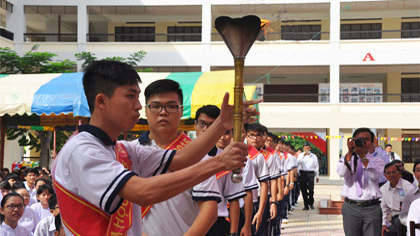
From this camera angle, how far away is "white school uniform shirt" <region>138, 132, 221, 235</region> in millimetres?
3660

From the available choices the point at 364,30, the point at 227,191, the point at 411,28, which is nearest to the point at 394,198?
the point at 227,191

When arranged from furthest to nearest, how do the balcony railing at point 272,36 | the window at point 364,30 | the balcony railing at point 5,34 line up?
the window at point 364,30
the balcony railing at point 272,36
the balcony railing at point 5,34

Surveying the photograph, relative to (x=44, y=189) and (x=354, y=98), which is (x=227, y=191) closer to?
(x=44, y=189)

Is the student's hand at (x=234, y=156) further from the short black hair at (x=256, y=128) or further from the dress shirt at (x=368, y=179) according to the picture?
the short black hair at (x=256, y=128)

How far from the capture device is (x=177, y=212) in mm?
3711

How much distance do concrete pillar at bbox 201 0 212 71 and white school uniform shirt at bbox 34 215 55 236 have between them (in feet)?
74.6

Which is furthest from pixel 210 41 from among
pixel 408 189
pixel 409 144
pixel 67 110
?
pixel 408 189

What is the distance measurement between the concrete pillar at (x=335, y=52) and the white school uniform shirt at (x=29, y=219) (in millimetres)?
22746

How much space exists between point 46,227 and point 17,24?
23.7 meters

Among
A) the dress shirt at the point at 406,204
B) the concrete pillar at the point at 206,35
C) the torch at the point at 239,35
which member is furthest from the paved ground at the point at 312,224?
the concrete pillar at the point at 206,35

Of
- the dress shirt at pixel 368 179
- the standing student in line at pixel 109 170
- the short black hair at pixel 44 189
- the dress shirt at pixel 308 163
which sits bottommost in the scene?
the dress shirt at pixel 308 163

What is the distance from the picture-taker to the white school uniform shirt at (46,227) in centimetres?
674

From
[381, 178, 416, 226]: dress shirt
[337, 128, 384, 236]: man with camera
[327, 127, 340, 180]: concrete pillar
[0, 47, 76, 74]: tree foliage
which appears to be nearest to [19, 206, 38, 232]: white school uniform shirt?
[337, 128, 384, 236]: man with camera

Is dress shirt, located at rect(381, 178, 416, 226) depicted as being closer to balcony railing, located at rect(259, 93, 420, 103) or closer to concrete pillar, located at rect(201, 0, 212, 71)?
balcony railing, located at rect(259, 93, 420, 103)
